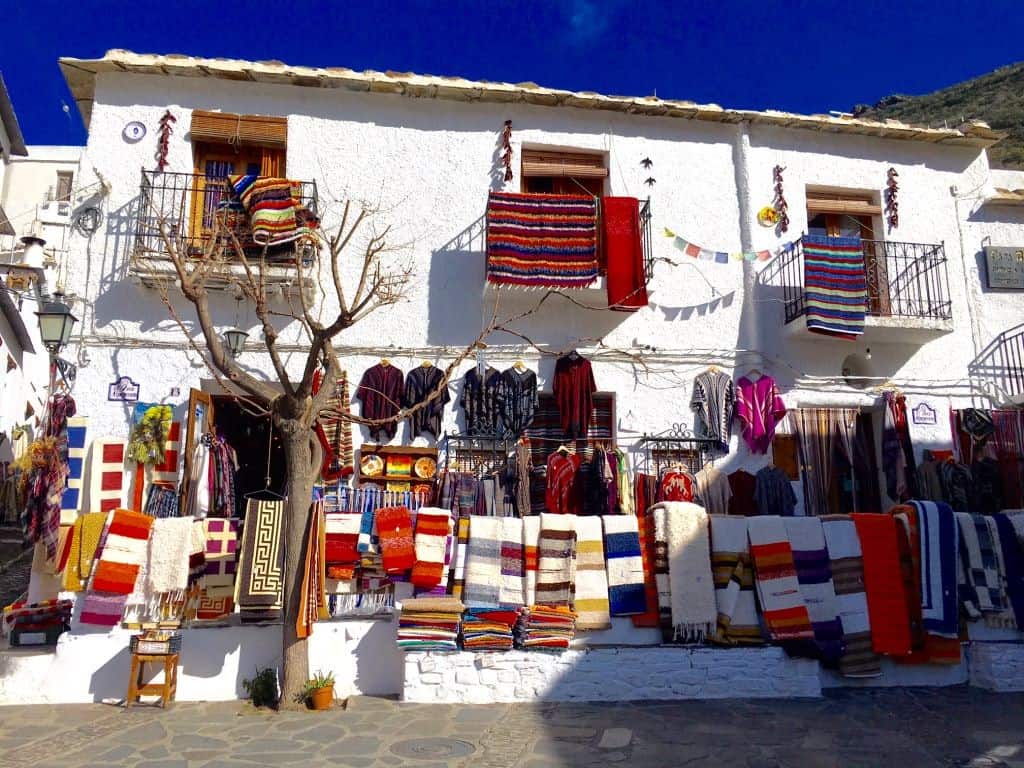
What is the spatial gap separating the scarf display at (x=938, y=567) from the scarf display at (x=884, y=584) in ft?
0.66

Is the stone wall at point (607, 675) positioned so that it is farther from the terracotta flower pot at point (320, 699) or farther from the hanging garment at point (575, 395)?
the hanging garment at point (575, 395)

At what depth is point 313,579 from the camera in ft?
21.7

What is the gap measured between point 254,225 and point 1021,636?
876 cm

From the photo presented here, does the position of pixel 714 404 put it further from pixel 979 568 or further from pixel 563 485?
pixel 979 568

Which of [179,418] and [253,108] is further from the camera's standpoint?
[253,108]

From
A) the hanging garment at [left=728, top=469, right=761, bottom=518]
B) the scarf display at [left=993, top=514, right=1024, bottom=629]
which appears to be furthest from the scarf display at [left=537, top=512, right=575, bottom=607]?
the scarf display at [left=993, top=514, right=1024, bottom=629]

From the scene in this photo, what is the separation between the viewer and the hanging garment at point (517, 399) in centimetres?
937

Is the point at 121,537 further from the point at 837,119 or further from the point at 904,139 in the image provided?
the point at 904,139

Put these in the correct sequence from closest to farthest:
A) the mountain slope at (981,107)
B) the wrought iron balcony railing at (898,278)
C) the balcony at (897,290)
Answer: the balcony at (897,290) → the wrought iron balcony railing at (898,278) → the mountain slope at (981,107)

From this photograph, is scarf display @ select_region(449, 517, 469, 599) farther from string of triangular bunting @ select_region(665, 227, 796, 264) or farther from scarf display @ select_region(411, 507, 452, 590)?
string of triangular bunting @ select_region(665, 227, 796, 264)

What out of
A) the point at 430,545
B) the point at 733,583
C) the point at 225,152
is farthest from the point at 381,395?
the point at 733,583

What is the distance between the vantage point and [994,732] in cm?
581

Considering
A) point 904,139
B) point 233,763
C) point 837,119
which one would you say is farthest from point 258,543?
point 904,139

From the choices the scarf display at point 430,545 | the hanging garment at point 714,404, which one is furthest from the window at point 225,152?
the hanging garment at point 714,404
